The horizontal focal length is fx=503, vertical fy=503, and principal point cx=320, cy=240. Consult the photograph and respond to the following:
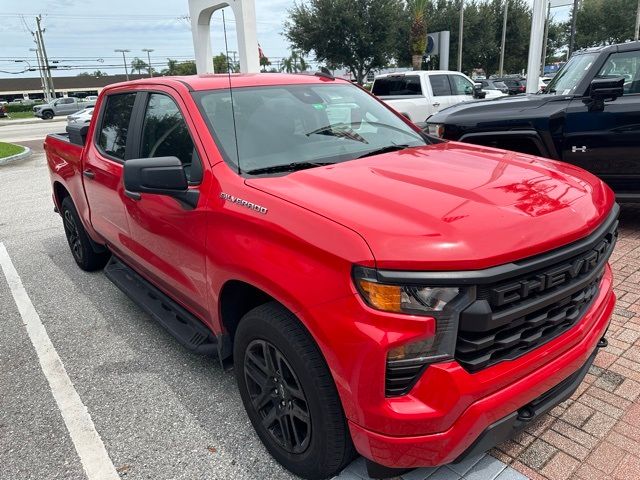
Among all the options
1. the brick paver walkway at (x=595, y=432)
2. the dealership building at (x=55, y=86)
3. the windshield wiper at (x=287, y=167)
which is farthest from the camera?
the dealership building at (x=55, y=86)

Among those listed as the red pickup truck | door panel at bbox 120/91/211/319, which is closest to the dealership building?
door panel at bbox 120/91/211/319

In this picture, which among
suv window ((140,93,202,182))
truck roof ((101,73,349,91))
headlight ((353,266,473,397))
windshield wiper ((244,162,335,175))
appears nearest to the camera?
headlight ((353,266,473,397))

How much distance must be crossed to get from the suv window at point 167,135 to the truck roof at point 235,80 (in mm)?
131

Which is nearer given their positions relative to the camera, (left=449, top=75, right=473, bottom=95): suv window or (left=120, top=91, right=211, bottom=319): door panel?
(left=120, top=91, right=211, bottom=319): door panel

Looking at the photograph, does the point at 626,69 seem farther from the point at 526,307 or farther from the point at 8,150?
the point at 8,150

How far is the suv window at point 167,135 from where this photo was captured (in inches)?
110

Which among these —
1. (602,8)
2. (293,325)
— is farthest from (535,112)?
(602,8)

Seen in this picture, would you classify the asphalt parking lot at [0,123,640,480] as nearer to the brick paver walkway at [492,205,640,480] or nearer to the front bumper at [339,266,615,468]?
the brick paver walkway at [492,205,640,480]

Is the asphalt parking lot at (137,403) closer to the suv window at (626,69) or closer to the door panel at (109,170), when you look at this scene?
the door panel at (109,170)

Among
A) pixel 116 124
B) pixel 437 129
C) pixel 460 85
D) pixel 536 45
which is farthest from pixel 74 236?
pixel 536 45

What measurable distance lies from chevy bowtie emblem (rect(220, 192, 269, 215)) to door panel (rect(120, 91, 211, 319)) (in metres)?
0.18

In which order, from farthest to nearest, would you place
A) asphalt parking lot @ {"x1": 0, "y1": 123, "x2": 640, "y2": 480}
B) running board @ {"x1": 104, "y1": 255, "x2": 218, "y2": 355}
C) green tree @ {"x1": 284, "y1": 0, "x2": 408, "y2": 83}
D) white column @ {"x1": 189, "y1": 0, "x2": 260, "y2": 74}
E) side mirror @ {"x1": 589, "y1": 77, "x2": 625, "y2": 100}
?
green tree @ {"x1": 284, "y1": 0, "x2": 408, "y2": 83}, white column @ {"x1": 189, "y1": 0, "x2": 260, "y2": 74}, side mirror @ {"x1": 589, "y1": 77, "x2": 625, "y2": 100}, running board @ {"x1": 104, "y1": 255, "x2": 218, "y2": 355}, asphalt parking lot @ {"x1": 0, "y1": 123, "x2": 640, "y2": 480}

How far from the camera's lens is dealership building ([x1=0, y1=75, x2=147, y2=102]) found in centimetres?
9031

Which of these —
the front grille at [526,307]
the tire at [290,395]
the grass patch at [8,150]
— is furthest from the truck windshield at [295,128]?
the grass patch at [8,150]
